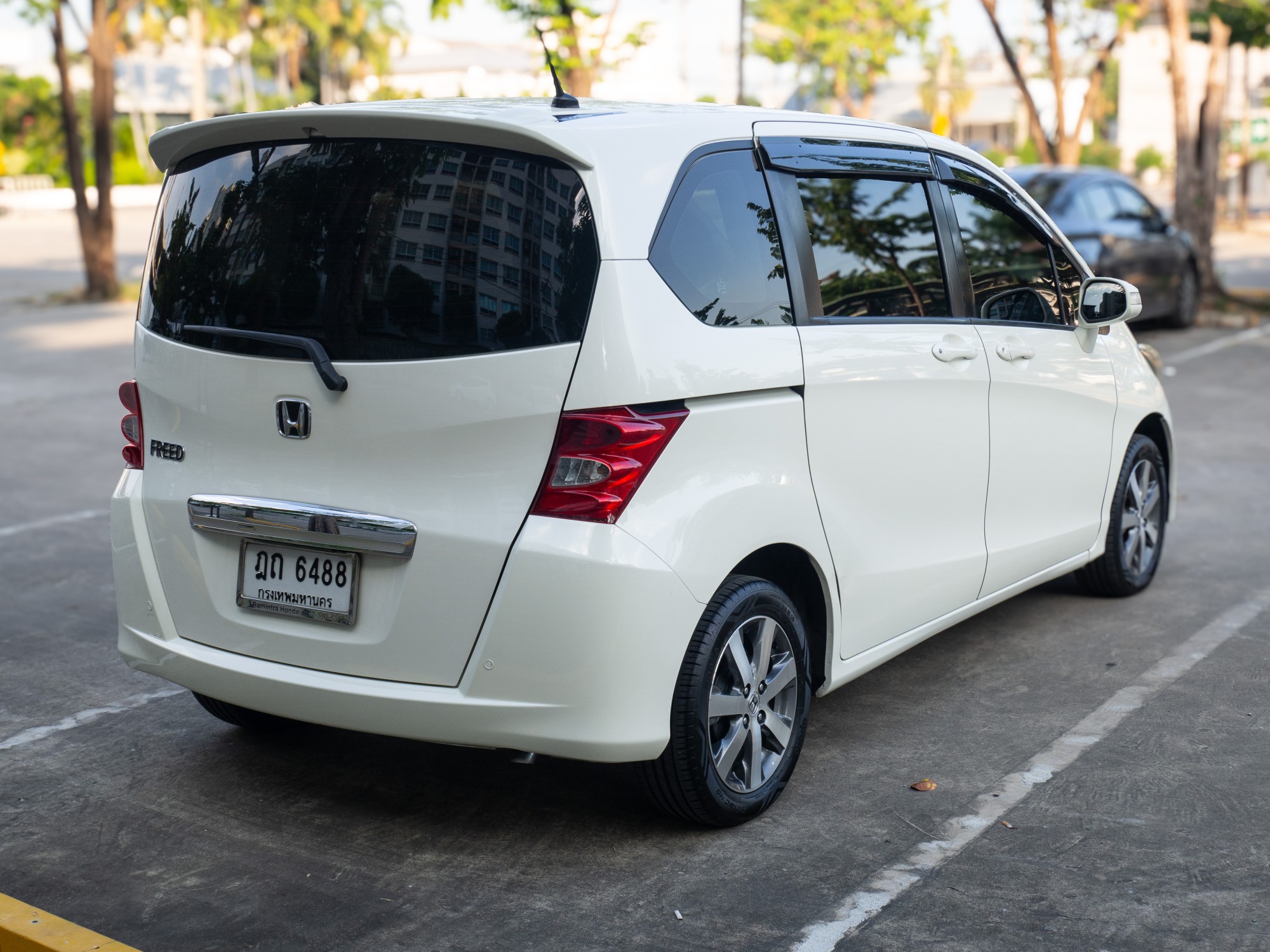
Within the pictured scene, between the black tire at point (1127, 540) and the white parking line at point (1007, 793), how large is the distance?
0.39 meters

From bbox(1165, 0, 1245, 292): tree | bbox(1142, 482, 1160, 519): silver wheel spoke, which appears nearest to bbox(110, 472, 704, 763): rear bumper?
bbox(1142, 482, 1160, 519): silver wheel spoke

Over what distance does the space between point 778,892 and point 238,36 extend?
250 feet

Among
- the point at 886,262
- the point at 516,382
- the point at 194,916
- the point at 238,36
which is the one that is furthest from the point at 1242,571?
the point at 238,36

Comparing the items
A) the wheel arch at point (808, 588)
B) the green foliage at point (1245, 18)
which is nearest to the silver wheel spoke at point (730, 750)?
the wheel arch at point (808, 588)

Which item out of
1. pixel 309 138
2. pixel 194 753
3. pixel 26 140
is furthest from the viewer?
pixel 26 140

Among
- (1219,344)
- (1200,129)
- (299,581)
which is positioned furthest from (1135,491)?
(1200,129)

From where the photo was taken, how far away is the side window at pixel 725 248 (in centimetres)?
337

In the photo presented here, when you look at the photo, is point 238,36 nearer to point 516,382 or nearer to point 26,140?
point 26,140

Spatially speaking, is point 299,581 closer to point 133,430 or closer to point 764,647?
point 133,430

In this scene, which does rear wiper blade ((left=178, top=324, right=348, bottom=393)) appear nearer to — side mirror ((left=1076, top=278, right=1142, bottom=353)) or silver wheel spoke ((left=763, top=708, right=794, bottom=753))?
silver wheel spoke ((left=763, top=708, right=794, bottom=753))

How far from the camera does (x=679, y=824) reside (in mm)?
3621

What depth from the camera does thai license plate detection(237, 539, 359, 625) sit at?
331cm

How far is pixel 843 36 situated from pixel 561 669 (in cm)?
4234

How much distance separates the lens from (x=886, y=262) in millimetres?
4238
